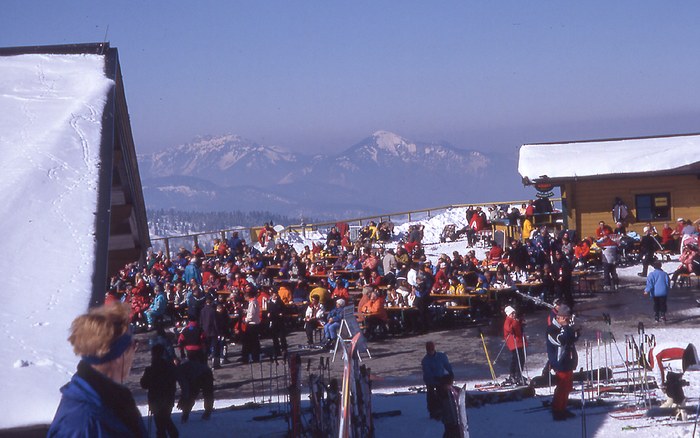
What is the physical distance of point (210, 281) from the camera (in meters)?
24.1

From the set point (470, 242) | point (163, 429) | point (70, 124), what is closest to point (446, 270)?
point (470, 242)

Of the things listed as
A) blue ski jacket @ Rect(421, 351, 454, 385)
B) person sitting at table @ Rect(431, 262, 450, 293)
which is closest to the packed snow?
blue ski jacket @ Rect(421, 351, 454, 385)

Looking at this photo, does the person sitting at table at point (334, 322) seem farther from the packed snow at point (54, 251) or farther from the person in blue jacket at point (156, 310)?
the packed snow at point (54, 251)

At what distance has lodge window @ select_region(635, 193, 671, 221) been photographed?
28427mm

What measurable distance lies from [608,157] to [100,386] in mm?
27911

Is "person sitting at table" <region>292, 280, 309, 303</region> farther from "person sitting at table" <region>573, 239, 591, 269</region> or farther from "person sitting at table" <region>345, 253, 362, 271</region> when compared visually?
"person sitting at table" <region>573, 239, 591, 269</region>

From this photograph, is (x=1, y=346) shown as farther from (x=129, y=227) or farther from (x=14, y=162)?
(x=129, y=227)

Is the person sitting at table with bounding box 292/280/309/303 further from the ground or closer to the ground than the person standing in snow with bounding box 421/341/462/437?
further from the ground

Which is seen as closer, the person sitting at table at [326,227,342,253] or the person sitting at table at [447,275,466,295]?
the person sitting at table at [447,275,466,295]

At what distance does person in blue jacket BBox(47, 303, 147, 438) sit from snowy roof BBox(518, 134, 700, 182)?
85.8 ft

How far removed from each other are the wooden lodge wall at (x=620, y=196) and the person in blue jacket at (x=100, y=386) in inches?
1034

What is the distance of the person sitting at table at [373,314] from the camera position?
772 inches

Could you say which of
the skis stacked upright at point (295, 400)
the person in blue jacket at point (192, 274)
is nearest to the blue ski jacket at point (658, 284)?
the skis stacked upright at point (295, 400)

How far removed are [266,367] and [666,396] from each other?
7644 mm
